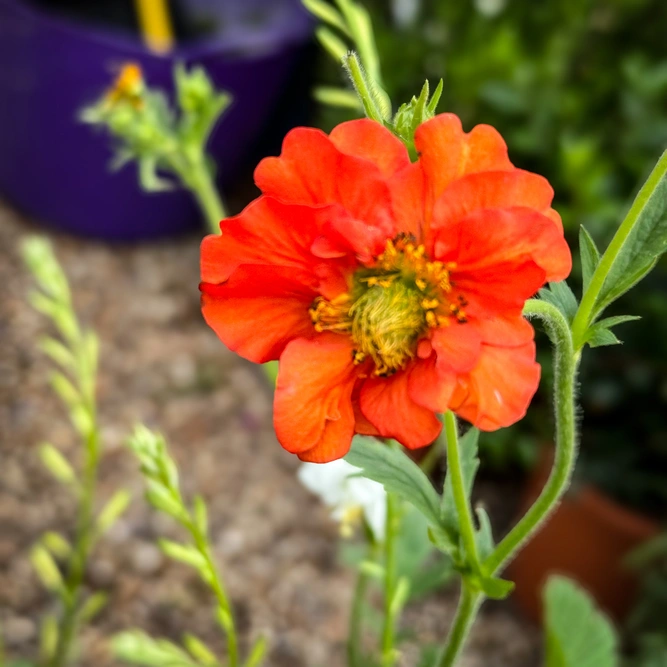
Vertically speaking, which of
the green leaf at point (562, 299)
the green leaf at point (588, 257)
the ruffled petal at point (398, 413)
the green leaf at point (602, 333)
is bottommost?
the ruffled petal at point (398, 413)

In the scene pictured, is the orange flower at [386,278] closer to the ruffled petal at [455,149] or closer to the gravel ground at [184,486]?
the ruffled petal at [455,149]

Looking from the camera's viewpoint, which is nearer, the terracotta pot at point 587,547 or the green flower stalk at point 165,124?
the green flower stalk at point 165,124

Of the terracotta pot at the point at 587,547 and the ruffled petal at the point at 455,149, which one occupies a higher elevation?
the ruffled petal at the point at 455,149

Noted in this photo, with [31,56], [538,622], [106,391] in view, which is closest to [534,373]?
[538,622]

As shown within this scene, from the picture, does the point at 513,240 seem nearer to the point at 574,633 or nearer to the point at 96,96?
the point at 574,633

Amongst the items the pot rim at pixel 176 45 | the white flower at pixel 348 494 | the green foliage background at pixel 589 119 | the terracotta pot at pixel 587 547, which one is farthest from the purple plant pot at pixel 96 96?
the white flower at pixel 348 494

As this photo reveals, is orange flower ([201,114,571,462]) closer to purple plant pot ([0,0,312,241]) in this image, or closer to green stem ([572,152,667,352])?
green stem ([572,152,667,352])
